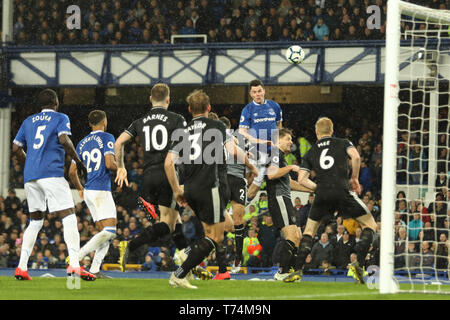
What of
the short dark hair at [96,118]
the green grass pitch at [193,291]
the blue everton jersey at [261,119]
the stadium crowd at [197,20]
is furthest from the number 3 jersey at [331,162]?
the stadium crowd at [197,20]

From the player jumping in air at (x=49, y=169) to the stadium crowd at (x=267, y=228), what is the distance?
6.37 metres

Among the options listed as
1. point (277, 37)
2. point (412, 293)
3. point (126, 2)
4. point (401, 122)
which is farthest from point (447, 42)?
point (412, 293)

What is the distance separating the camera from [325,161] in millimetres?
10781

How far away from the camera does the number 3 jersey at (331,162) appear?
35.2 feet

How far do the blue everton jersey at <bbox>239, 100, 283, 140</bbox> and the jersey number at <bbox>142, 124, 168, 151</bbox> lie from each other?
123 inches

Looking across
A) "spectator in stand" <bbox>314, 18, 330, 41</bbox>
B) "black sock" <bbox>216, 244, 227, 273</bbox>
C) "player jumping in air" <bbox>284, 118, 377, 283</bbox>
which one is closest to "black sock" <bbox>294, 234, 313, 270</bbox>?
"player jumping in air" <bbox>284, 118, 377, 283</bbox>

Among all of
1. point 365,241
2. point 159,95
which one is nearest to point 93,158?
point 159,95

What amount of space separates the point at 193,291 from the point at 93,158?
10.8ft

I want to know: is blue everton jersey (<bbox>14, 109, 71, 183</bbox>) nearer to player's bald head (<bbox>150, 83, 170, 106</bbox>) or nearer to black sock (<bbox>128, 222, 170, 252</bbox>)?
player's bald head (<bbox>150, 83, 170, 106</bbox>)

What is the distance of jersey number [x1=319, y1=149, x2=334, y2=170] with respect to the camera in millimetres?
A: 10750

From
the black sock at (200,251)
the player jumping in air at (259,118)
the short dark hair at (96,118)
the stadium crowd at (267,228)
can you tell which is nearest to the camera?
the black sock at (200,251)

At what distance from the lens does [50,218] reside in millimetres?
22688

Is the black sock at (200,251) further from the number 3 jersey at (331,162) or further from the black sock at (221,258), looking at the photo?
the number 3 jersey at (331,162)

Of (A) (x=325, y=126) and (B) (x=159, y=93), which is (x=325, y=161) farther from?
(B) (x=159, y=93)
